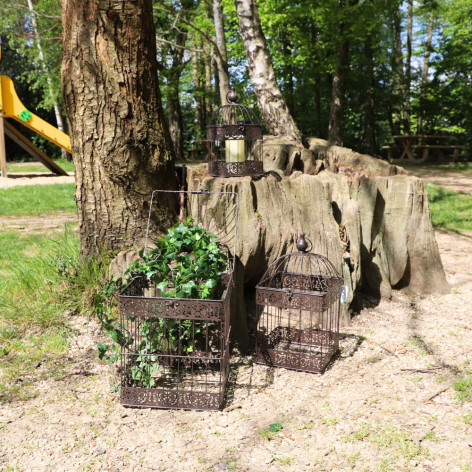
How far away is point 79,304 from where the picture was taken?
3863 mm

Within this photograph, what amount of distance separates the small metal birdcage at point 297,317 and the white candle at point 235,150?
0.85m

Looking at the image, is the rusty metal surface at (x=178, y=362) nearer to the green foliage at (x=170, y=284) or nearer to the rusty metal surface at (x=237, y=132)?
the green foliage at (x=170, y=284)

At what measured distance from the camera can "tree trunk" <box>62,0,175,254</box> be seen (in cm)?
372

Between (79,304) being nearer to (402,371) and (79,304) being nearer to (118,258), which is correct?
(118,258)

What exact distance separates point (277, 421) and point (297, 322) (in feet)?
4.25

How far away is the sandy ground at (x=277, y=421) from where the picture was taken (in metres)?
2.34

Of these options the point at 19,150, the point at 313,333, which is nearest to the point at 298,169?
the point at 313,333

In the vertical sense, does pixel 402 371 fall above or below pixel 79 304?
below

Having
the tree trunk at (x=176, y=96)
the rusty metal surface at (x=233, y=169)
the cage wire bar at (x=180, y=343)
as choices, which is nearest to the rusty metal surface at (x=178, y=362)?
the cage wire bar at (x=180, y=343)

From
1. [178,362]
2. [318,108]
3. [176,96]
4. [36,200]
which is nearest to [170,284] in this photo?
[178,362]

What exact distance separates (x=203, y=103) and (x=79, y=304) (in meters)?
18.3

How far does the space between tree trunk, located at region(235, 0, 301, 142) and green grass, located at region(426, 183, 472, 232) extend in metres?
3.18

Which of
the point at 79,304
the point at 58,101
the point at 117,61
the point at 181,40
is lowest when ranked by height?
the point at 79,304

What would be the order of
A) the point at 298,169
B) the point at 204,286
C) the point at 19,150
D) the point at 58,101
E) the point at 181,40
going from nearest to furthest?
1. the point at 204,286
2. the point at 298,169
3. the point at 181,40
4. the point at 58,101
5. the point at 19,150
